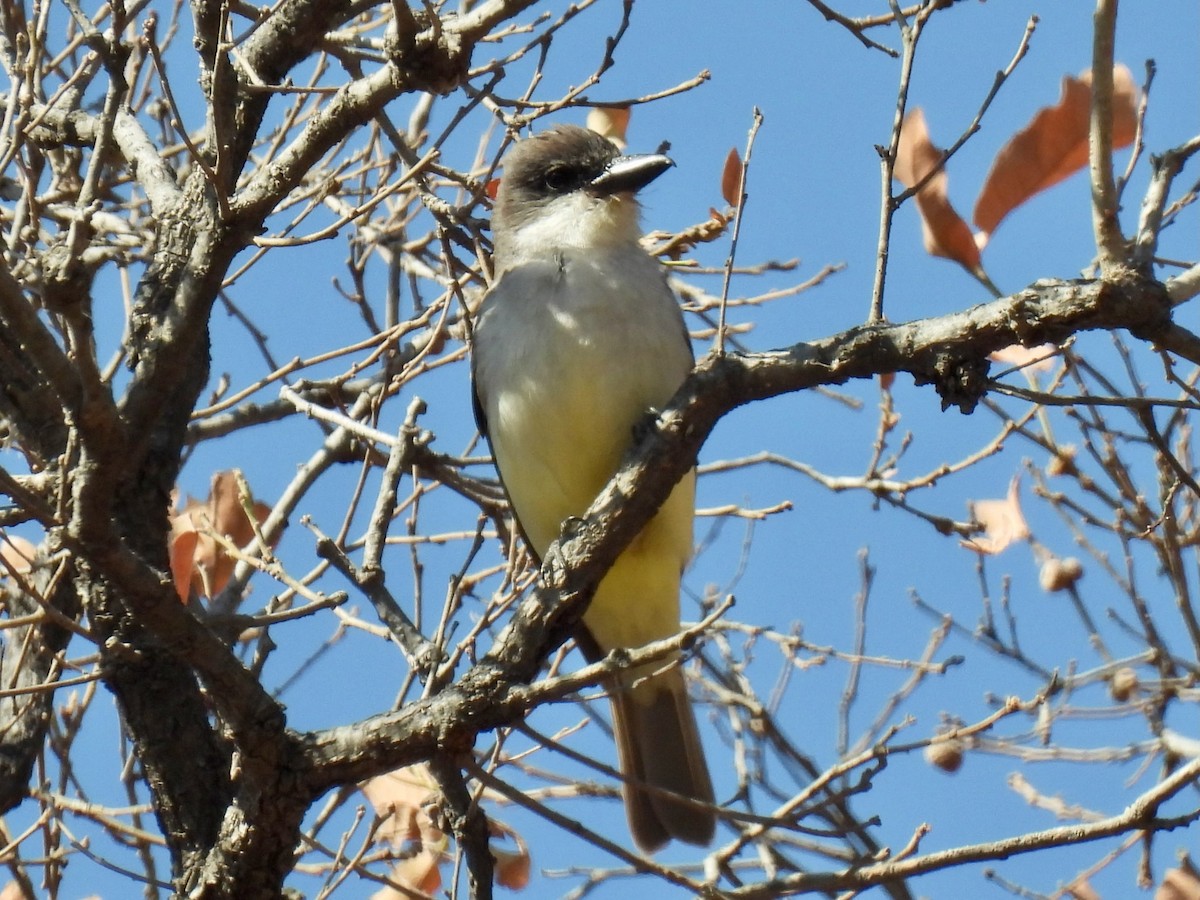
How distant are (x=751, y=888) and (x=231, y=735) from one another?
130cm

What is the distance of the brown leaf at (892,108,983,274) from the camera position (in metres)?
4.13

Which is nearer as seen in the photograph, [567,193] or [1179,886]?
[1179,886]

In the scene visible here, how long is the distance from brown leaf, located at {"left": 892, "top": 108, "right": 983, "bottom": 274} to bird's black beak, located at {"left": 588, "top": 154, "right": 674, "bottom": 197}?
1.49 meters

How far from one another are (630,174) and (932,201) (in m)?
1.89

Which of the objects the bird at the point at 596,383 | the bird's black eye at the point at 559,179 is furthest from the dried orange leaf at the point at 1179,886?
the bird's black eye at the point at 559,179

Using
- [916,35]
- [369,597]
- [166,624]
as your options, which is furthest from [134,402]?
[916,35]

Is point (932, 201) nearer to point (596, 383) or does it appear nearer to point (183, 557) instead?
point (596, 383)

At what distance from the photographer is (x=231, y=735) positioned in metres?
3.48

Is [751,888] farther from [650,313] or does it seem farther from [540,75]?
[540,75]

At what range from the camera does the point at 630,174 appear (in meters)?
5.91


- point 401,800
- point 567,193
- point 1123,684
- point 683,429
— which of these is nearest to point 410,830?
point 401,800

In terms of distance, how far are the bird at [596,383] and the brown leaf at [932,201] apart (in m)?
1.27

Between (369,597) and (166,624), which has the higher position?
(369,597)

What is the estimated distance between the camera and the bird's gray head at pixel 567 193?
5.88m
